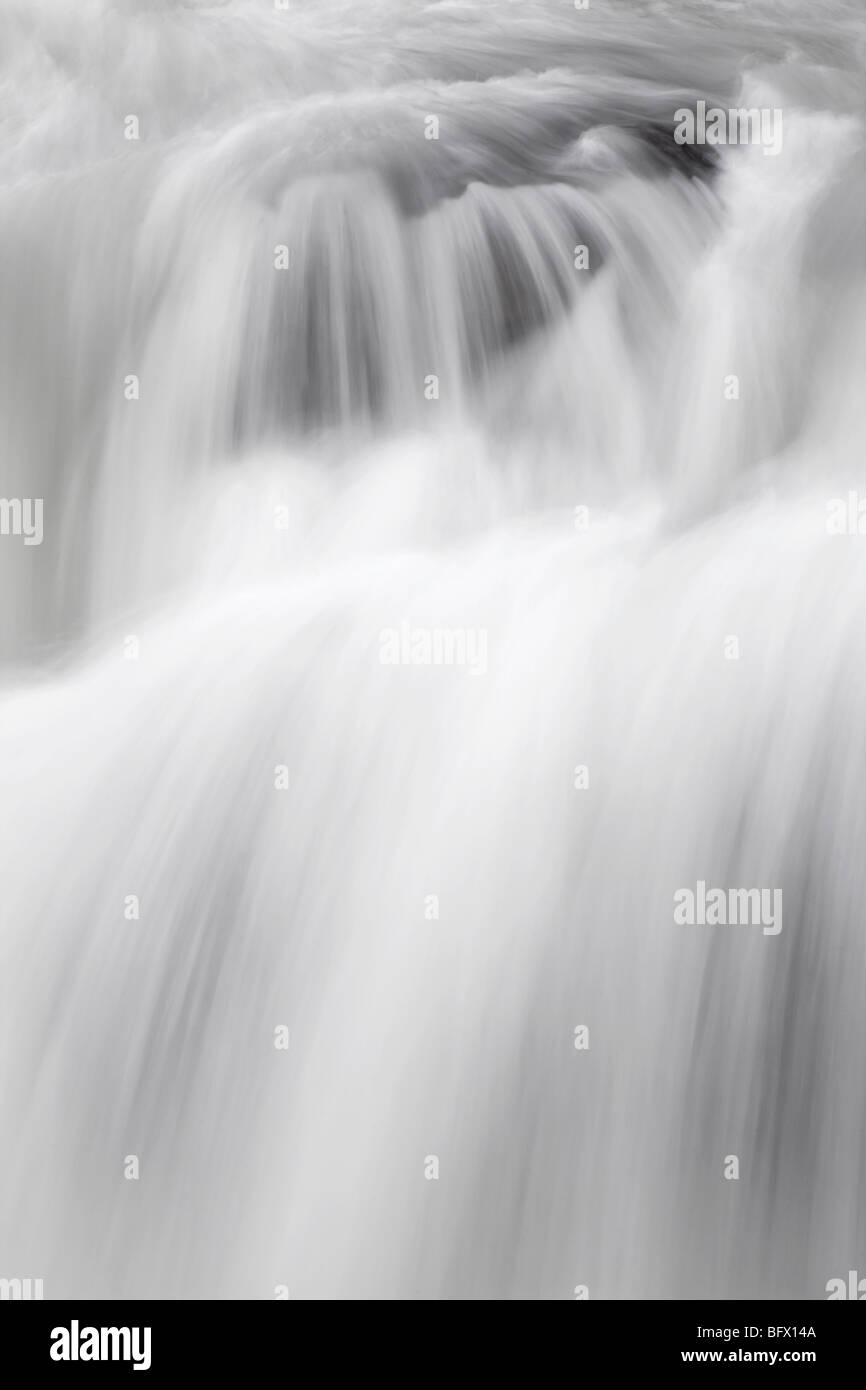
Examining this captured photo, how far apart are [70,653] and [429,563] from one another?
1055 mm

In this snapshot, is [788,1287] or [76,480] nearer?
[788,1287]

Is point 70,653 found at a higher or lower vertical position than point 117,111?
lower

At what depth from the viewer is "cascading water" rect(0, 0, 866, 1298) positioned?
2633 mm

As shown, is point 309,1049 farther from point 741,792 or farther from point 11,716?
point 11,716

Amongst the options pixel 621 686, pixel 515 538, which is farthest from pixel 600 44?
pixel 621 686

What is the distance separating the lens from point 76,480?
3.86 metres

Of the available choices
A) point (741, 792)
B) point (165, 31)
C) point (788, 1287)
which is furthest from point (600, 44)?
point (788, 1287)

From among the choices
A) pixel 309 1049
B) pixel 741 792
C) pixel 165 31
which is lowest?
pixel 309 1049

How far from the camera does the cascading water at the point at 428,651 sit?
8.64 feet

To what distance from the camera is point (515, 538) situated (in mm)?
3523

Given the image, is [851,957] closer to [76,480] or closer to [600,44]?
[76,480]

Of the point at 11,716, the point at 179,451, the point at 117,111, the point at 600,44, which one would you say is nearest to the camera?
the point at 11,716

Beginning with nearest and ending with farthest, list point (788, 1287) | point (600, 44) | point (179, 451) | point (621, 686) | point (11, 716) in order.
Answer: point (788, 1287) → point (621, 686) → point (11, 716) → point (179, 451) → point (600, 44)

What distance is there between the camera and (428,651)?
10.3ft
